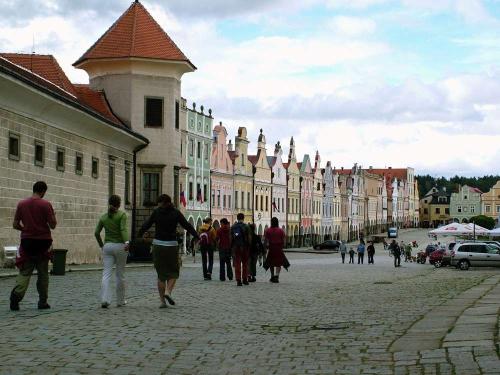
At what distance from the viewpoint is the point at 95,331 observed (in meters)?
11.2

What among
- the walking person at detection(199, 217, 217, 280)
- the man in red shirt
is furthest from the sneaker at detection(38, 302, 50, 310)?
the walking person at detection(199, 217, 217, 280)

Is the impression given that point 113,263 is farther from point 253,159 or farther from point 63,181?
point 253,159

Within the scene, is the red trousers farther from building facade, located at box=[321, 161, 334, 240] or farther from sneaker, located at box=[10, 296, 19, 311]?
building facade, located at box=[321, 161, 334, 240]

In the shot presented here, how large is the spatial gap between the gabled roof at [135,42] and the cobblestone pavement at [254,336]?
1190 inches

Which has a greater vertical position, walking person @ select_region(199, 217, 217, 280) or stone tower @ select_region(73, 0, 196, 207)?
stone tower @ select_region(73, 0, 196, 207)

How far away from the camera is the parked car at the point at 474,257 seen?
4634 cm

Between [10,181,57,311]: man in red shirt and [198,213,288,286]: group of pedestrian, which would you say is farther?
[198,213,288,286]: group of pedestrian

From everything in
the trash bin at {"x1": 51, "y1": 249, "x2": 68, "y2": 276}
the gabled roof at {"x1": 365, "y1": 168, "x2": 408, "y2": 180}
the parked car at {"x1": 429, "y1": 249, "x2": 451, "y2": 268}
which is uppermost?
the gabled roof at {"x1": 365, "y1": 168, "x2": 408, "y2": 180}

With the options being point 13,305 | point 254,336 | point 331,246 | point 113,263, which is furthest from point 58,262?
point 331,246

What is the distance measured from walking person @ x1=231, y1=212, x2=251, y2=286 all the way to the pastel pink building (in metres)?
59.5

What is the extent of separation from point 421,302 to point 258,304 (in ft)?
9.50

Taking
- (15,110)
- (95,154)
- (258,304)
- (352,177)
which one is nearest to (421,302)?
(258,304)

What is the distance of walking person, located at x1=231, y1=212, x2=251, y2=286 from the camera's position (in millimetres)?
21594

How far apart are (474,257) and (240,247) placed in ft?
89.7
